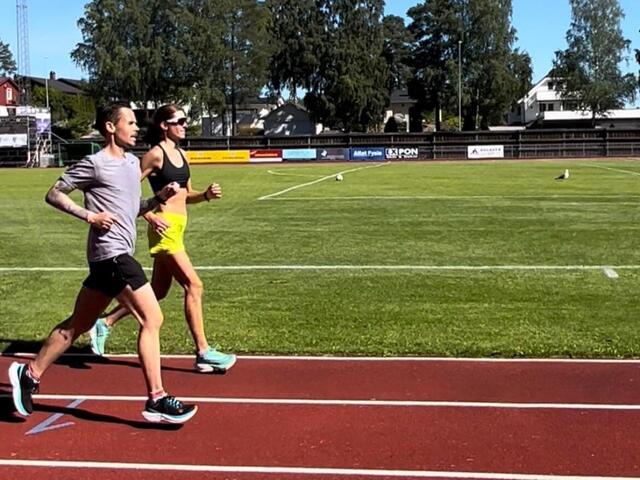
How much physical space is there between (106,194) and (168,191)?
2.97 feet

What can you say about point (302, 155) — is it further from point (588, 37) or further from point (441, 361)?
point (441, 361)

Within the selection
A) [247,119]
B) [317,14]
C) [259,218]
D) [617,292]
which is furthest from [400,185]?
[247,119]

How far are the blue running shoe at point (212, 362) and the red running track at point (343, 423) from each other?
0.10 meters

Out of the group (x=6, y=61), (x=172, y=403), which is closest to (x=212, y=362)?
(x=172, y=403)

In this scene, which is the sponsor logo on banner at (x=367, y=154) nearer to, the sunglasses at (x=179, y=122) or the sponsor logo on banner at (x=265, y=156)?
the sponsor logo on banner at (x=265, y=156)

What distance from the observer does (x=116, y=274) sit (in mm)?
4973

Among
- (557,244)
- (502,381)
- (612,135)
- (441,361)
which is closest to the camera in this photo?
(502,381)

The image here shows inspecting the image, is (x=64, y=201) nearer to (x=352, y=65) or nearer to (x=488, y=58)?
(x=352, y=65)

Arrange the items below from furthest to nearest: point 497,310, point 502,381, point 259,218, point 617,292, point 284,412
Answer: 1. point 259,218
2. point 617,292
3. point 497,310
4. point 502,381
5. point 284,412

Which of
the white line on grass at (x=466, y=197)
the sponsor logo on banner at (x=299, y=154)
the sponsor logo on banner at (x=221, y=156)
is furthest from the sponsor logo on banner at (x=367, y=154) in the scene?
the white line on grass at (x=466, y=197)

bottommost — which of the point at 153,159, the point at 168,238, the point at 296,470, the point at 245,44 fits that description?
the point at 296,470

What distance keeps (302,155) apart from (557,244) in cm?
4334

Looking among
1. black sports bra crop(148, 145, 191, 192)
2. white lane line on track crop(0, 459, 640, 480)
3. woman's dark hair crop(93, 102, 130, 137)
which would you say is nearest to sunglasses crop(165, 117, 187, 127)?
black sports bra crop(148, 145, 191, 192)

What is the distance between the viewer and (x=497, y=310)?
336 inches
